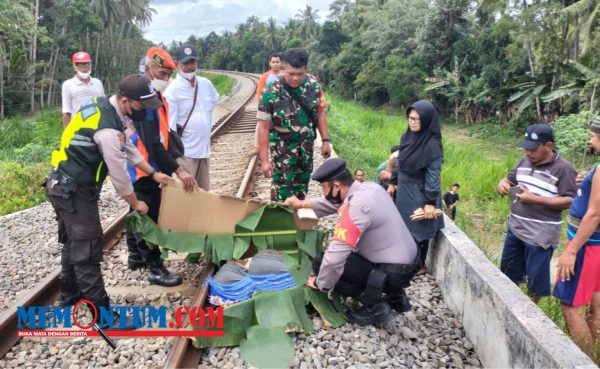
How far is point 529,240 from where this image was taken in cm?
385

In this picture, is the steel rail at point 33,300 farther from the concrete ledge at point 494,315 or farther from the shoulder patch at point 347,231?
the concrete ledge at point 494,315

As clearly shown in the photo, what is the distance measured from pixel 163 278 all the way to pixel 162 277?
0.05ft

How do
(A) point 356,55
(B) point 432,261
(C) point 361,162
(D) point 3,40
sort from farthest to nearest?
(A) point 356,55 < (D) point 3,40 < (C) point 361,162 < (B) point 432,261

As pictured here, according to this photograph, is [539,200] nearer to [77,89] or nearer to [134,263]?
[134,263]

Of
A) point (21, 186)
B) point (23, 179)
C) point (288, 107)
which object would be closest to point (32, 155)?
point (23, 179)

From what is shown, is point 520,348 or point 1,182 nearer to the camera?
point 520,348

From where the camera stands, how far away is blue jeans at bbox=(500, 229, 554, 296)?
3.84 m

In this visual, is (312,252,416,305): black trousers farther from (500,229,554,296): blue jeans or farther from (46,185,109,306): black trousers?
(46,185,109,306): black trousers

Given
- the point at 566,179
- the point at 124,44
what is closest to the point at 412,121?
the point at 566,179

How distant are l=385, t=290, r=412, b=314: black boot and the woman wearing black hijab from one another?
2.45 ft

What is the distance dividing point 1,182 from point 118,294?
5241 millimetres

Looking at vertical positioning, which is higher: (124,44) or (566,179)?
(124,44)

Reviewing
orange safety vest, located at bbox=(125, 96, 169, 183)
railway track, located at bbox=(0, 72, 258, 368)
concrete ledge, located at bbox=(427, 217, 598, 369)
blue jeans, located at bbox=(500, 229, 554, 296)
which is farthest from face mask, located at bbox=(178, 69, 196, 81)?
blue jeans, located at bbox=(500, 229, 554, 296)

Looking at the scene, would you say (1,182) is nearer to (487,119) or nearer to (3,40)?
(3,40)
